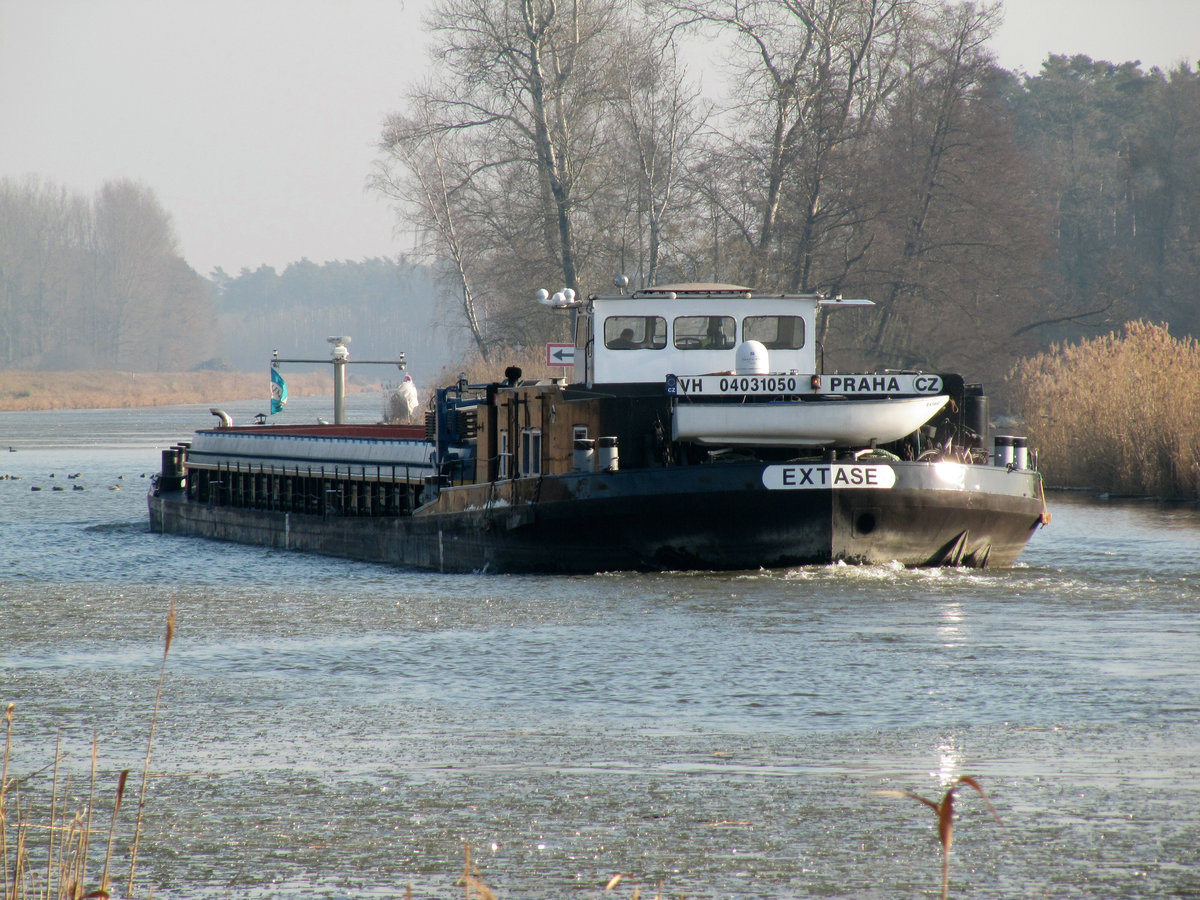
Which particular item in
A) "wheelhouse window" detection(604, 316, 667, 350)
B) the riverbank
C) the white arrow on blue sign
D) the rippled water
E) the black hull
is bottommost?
the rippled water

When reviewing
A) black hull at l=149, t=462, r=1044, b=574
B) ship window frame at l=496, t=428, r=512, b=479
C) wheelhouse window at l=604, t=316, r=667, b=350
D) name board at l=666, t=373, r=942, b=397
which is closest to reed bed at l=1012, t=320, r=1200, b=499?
black hull at l=149, t=462, r=1044, b=574

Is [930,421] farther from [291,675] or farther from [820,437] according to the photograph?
[291,675]

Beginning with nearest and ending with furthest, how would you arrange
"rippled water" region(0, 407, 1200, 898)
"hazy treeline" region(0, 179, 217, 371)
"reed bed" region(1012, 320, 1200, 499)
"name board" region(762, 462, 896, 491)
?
"rippled water" region(0, 407, 1200, 898), "name board" region(762, 462, 896, 491), "reed bed" region(1012, 320, 1200, 499), "hazy treeline" region(0, 179, 217, 371)

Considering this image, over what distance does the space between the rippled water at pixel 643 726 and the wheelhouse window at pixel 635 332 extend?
296 cm

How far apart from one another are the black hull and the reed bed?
29.9 ft

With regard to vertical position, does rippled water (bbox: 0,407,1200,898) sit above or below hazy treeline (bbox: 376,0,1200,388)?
below

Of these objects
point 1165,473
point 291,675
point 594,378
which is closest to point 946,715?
point 291,675

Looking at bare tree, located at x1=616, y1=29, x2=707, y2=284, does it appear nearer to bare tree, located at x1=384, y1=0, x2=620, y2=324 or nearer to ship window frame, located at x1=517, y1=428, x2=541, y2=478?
bare tree, located at x1=384, y1=0, x2=620, y2=324

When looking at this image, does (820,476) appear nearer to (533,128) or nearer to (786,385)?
(786,385)

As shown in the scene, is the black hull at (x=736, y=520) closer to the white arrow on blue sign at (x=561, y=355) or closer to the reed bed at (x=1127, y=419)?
the white arrow on blue sign at (x=561, y=355)

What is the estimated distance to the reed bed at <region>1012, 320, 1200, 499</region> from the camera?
23.4 m

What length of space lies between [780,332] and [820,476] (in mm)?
3402

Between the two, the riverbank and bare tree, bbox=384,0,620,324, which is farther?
the riverbank

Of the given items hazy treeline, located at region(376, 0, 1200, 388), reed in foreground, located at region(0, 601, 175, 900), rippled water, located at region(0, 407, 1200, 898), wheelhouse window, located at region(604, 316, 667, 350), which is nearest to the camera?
reed in foreground, located at region(0, 601, 175, 900)
